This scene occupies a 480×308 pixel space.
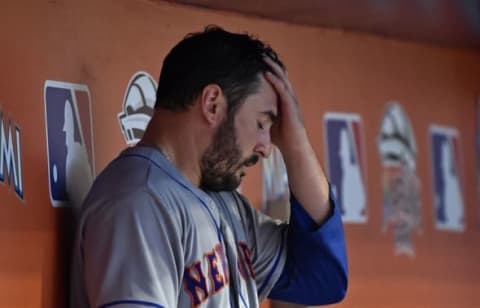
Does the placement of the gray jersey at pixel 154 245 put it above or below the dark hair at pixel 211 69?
below

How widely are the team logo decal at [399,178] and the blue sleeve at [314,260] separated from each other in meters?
0.92

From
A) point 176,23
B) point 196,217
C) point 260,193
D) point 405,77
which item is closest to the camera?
point 196,217

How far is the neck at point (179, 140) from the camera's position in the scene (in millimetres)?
1696

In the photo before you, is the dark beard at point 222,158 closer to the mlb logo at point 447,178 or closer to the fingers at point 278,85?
the fingers at point 278,85

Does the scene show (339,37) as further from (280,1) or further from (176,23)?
(176,23)

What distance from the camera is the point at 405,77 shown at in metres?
2.91

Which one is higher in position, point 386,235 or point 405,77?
point 405,77

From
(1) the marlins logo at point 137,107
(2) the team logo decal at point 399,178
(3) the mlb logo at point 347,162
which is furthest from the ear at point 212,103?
(2) the team logo decal at point 399,178

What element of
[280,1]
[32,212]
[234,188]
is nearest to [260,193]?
[280,1]

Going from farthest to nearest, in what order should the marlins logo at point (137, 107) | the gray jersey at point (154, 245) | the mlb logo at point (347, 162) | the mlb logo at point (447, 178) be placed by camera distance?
the mlb logo at point (447, 178), the mlb logo at point (347, 162), the marlins logo at point (137, 107), the gray jersey at point (154, 245)

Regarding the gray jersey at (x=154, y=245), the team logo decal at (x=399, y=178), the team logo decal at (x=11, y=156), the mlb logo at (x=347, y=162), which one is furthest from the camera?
the team logo decal at (x=399, y=178)

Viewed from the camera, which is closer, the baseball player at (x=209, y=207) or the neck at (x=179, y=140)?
the baseball player at (x=209, y=207)

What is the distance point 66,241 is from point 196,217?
27 cm

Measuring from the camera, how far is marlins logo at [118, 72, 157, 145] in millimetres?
2039
